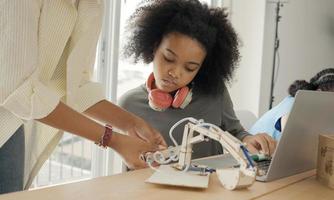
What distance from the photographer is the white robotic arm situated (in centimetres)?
77

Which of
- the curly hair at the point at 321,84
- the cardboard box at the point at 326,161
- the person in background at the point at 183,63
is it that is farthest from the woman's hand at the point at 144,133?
the curly hair at the point at 321,84

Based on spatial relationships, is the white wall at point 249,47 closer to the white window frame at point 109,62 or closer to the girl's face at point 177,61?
the white window frame at point 109,62

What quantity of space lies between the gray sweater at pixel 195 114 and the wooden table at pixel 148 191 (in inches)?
18.1

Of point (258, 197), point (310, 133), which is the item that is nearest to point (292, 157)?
point (310, 133)

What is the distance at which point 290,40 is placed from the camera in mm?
3227

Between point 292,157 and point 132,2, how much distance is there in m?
1.37

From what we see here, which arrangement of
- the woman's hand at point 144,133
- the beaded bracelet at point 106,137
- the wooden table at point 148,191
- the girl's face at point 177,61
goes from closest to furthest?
1. the wooden table at point 148,191
2. the beaded bracelet at point 106,137
3. the woman's hand at point 144,133
4. the girl's face at point 177,61

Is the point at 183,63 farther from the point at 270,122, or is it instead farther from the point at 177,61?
the point at 270,122

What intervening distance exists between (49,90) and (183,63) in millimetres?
588

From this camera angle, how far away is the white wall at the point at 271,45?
2906 mm

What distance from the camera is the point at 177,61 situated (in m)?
1.31

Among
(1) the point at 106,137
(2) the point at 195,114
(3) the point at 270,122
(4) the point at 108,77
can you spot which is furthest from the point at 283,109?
(1) the point at 106,137

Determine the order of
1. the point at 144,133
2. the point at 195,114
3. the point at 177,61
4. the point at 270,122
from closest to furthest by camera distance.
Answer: the point at 144,133, the point at 177,61, the point at 195,114, the point at 270,122

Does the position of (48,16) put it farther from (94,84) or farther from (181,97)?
(181,97)
